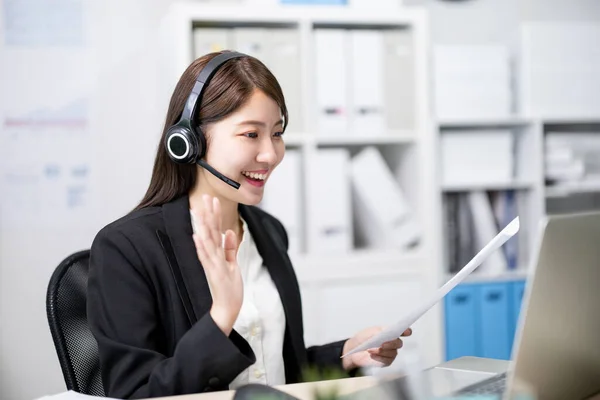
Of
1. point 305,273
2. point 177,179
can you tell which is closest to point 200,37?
point 305,273

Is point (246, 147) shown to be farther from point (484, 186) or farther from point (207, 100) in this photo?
point (484, 186)

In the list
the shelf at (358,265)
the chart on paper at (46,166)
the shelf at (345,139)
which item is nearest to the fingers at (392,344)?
the shelf at (358,265)

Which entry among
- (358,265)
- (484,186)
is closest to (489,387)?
(358,265)

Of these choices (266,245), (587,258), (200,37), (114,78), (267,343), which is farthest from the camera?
(114,78)

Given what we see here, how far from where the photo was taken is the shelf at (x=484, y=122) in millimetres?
2950

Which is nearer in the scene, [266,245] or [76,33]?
[266,245]

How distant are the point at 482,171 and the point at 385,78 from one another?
0.62m

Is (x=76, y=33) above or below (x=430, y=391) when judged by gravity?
above

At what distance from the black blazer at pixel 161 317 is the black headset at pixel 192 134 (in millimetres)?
105

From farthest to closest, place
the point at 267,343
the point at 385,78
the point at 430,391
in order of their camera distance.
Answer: the point at 385,78 → the point at 267,343 → the point at 430,391

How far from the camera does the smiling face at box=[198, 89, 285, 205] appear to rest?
4.82 feet

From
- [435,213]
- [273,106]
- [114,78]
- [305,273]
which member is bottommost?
[305,273]

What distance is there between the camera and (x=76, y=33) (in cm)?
296

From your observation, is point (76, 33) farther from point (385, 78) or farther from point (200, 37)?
point (385, 78)
